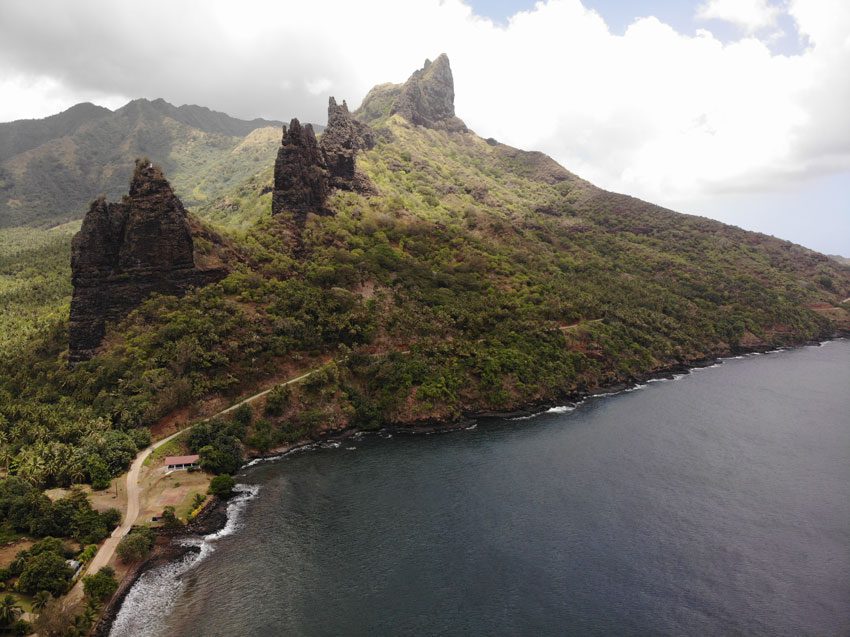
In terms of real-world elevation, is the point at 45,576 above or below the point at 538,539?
below

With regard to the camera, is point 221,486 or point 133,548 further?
point 221,486

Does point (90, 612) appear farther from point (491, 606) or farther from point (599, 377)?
point (599, 377)

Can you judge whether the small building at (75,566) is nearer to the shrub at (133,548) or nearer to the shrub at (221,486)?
the shrub at (133,548)

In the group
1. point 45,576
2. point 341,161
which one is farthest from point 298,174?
point 45,576

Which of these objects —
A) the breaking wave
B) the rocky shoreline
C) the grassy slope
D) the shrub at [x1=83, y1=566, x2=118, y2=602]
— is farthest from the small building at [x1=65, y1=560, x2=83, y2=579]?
the grassy slope

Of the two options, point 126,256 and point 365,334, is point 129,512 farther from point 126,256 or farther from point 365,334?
point 126,256

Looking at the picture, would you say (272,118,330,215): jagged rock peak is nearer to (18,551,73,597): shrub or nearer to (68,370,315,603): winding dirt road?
(68,370,315,603): winding dirt road
